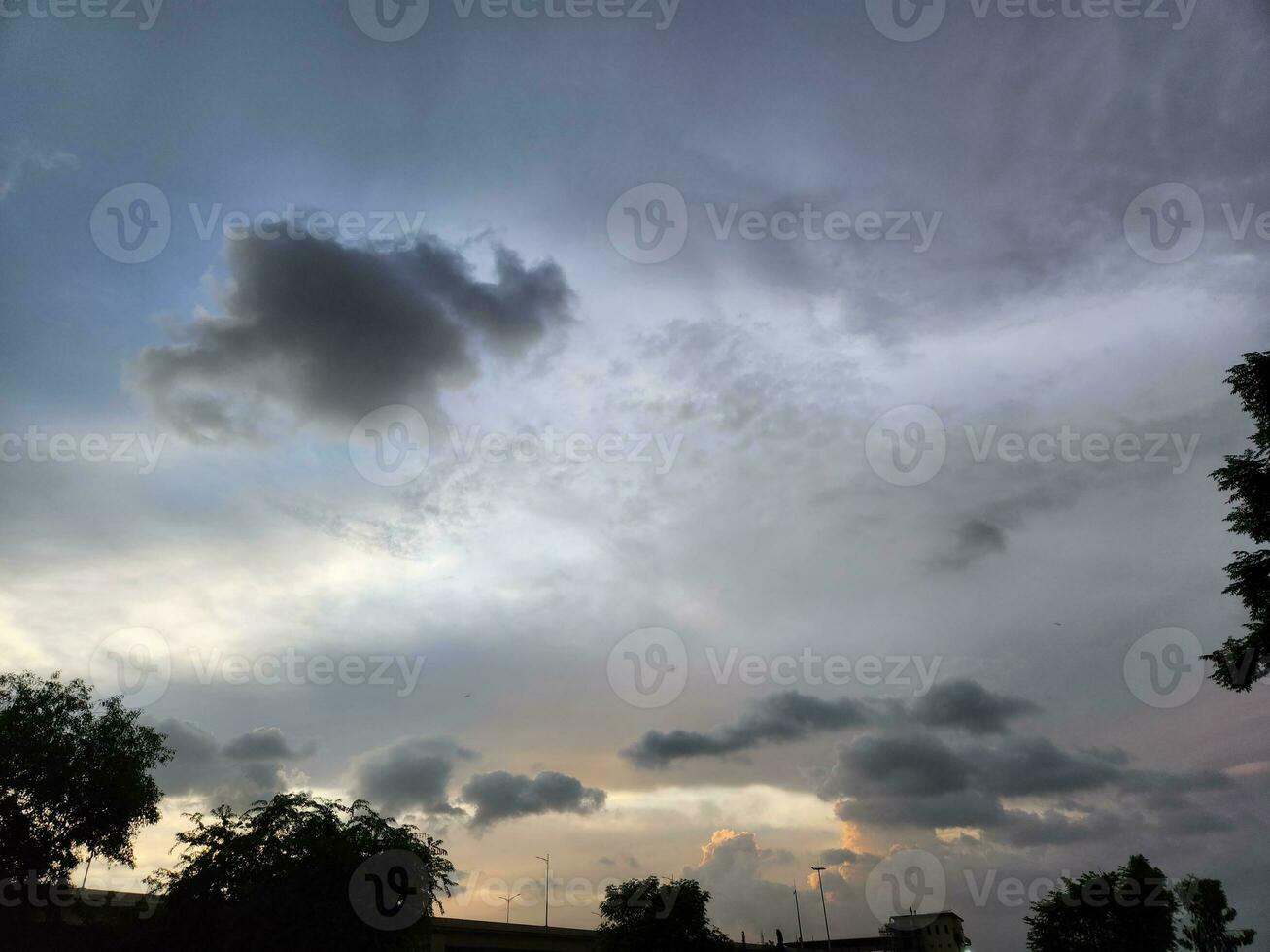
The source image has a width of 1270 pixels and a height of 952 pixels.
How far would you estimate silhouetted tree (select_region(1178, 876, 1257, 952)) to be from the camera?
243 feet

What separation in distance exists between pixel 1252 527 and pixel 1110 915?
1719 inches

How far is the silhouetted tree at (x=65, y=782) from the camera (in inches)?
1474

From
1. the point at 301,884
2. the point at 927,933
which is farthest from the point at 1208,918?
the point at 301,884

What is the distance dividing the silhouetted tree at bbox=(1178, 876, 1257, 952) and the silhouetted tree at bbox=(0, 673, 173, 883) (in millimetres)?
86419

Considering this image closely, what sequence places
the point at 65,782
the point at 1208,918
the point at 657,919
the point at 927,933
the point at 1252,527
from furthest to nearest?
the point at 927,933 → the point at 1208,918 → the point at 657,919 → the point at 65,782 → the point at 1252,527

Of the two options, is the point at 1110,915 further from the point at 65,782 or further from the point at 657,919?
the point at 65,782

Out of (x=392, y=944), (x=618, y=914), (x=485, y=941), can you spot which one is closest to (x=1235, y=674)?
(x=392, y=944)

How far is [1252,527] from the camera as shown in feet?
87.0

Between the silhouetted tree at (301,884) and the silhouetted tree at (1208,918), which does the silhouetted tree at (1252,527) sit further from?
the silhouetted tree at (1208,918)

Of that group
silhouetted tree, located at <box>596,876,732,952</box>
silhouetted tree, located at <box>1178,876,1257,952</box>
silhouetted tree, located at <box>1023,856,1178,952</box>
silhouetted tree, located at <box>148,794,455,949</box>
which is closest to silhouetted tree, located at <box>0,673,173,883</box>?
silhouetted tree, located at <box>148,794,455,949</box>

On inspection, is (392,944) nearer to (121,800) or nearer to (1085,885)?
(121,800)

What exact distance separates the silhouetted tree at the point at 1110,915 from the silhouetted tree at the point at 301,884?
47846 millimetres

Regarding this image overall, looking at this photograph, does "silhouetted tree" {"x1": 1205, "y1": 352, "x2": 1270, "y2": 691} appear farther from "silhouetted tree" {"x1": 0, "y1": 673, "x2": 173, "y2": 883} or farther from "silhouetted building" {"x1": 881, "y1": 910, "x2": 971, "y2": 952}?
"silhouetted building" {"x1": 881, "y1": 910, "x2": 971, "y2": 952}

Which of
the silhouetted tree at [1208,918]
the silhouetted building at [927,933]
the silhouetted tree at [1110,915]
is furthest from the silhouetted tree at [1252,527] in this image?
the silhouetted building at [927,933]
